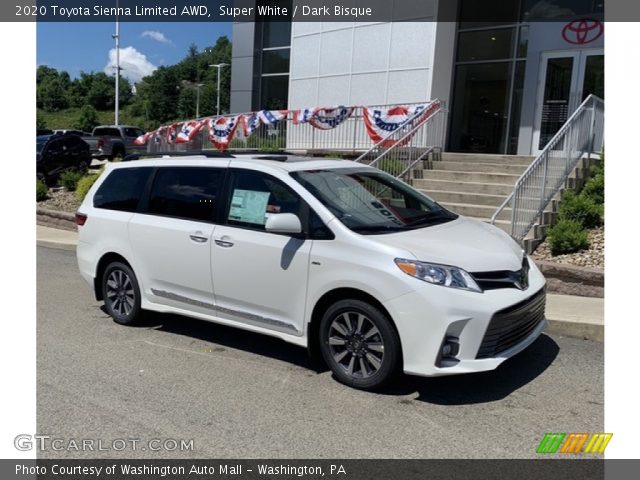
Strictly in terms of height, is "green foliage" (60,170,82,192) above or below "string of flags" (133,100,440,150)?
below

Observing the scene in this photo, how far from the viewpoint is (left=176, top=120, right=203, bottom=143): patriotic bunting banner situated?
741 inches

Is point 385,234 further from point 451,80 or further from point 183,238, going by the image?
point 451,80

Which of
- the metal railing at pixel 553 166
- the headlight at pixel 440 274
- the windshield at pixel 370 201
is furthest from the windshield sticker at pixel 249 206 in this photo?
the metal railing at pixel 553 166

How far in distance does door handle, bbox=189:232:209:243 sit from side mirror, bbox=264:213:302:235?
0.91 m

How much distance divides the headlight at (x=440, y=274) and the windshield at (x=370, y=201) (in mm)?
545

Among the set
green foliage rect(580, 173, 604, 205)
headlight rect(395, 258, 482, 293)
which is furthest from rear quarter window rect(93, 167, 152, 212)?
green foliage rect(580, 173, 604, 205)

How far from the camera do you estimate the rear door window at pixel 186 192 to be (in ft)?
17.9

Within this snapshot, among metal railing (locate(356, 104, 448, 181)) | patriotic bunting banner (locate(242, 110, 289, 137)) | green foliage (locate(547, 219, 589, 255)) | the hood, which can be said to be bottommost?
green foliage (locate(547, 219, 589, 255))

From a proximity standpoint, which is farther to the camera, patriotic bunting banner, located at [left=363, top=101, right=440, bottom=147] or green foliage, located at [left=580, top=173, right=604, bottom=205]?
patriotic bunting banner, located at [left=363, top=101, right=440, bottom=147]

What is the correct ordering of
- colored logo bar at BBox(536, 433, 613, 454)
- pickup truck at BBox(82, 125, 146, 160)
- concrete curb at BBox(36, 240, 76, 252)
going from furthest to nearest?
pickup truck at BBox(82, 125, 146, 160) → concrete curb at BBox(36, 240, 76, 252) → colored logo bar at BBox(536, 433, 613, 454)

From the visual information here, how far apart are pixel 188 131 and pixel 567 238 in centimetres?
1403

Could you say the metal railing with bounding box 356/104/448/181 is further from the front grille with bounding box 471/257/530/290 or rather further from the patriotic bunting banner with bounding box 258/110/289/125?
the front grille with bounding box 471/257/530/290

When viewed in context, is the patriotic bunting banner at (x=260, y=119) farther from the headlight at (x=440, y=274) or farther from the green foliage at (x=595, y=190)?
the headlight at (x=440, y=274)

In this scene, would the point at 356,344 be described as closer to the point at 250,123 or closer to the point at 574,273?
the point at 574,273
